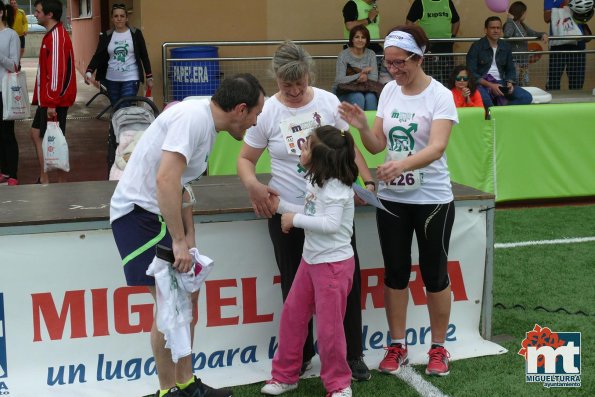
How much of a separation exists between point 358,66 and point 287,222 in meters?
6.68

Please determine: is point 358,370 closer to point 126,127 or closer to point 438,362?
point 438,362

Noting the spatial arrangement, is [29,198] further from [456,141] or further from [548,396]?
[456,141]

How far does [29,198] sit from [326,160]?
6.25 feet

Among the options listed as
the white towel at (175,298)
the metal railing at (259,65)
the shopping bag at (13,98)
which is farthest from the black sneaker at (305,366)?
the metal railing at (259,65)

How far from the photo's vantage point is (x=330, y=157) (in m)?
4.57

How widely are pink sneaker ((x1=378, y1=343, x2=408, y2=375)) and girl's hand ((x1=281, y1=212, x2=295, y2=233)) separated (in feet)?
3.51

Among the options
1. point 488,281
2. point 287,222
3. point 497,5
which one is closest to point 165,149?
point 287,222

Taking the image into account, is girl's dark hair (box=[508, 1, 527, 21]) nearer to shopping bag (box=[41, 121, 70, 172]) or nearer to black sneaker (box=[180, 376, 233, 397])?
shopping bag (box=[41, 121, 70, 172])

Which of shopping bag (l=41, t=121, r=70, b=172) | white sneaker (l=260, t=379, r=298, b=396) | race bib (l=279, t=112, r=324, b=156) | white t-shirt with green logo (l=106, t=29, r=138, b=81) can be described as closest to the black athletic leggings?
race bib (l=279, t=112, r=324, b=156)

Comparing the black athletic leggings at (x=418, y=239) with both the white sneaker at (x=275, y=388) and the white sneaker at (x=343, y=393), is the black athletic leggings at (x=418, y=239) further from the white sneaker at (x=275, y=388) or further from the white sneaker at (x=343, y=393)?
the white sneaker at (x=275, y=388)

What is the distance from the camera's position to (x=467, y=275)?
5.63 metres

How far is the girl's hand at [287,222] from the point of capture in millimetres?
4660

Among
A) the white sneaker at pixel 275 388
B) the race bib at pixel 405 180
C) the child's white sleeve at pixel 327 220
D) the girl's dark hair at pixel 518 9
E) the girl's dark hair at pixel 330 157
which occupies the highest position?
the girl's dark hair at pixel 518 9

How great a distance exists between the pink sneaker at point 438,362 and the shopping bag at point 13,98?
585 cm
